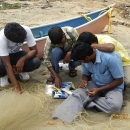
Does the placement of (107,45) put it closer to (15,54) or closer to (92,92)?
(92,92)

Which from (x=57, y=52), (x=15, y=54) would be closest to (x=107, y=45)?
(x=57, y=52)

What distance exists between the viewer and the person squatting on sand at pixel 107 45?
12.1ft

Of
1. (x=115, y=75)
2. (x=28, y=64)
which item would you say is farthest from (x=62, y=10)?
(x=115, y=75)

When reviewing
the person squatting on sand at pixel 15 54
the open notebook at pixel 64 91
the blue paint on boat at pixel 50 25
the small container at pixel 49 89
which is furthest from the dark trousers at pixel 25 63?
the blue paint on boat at pixel 50 25

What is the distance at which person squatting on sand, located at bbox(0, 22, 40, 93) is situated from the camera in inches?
154

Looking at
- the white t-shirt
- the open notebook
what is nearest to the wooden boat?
the white t-shirt

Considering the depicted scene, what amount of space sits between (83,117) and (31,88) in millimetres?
1346

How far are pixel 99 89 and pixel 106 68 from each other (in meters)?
0.33

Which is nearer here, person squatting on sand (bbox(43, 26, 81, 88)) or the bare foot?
the bare foot

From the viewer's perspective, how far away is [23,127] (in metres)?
3.43

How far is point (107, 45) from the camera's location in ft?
12.1

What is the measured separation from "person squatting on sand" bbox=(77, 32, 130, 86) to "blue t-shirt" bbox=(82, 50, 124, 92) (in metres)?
0.11

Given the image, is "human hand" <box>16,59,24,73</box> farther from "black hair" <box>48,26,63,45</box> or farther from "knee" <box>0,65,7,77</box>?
"black hair" <box>48,26,63,45</box>

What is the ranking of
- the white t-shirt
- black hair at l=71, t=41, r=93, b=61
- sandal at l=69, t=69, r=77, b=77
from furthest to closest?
sandal at l=69, t=69, r=77, b=77 < the white t-shirt < black hair at l=71, t=41, r=93, b=61
